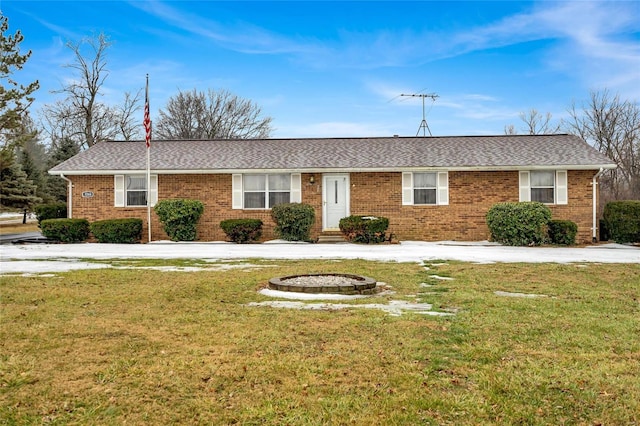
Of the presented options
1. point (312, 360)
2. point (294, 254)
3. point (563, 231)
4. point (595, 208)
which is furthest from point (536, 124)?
point (312, 360)

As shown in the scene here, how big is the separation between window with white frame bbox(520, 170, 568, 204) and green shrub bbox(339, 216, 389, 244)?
17.8 ft

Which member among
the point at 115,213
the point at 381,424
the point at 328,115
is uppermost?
the point at 328,115

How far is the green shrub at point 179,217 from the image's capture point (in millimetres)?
19719

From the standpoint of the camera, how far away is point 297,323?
6.25 m

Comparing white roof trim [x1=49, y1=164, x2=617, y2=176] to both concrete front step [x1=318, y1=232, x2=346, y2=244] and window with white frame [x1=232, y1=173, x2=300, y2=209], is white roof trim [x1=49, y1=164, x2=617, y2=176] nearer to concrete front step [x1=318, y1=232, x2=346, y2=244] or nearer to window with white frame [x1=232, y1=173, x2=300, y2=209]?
window with white frame [x1=232, y1=173, x2=300, y2=209]

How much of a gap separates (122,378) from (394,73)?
2742 cm

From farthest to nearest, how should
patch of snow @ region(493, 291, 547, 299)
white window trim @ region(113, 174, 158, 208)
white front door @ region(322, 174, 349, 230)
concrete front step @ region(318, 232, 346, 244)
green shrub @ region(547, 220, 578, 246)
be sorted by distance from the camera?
white window trim @ region(113, 174, 158, 208) < white front door @ region(322, 174, 349, 230) < concrete front step @ region(318, 232, 346, 244) < green shrub @ region(547, 220, 578, 246) < patch of snow @ region(493, 291, 547, 299)

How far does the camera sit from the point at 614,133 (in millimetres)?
36500

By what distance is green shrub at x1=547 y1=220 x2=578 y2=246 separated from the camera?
18.5 meters

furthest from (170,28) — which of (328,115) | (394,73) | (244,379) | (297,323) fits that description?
(244,379)

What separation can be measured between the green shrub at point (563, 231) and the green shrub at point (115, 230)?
573 inches

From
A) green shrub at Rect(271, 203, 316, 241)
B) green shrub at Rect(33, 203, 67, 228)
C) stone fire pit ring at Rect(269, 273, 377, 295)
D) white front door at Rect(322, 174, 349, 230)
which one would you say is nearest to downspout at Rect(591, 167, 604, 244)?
white front door at Rect(322, 174, 349, 230)

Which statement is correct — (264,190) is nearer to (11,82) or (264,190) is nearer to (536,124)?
(11,82)

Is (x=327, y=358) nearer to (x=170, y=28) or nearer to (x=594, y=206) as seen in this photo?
(x=594, y=206)
